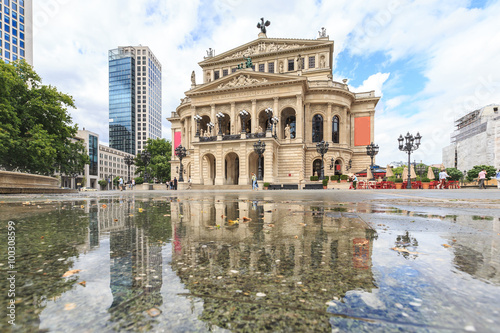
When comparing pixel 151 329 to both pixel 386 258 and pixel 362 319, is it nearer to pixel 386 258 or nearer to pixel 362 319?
pixel 362 319

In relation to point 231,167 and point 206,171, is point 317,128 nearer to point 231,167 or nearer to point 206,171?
point 231,167

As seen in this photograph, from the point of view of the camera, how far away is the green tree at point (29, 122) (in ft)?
57.4

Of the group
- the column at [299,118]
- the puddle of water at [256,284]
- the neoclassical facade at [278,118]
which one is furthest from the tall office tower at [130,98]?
the puddle of water at [256,284]

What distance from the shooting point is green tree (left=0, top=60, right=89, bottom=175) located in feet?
57.4

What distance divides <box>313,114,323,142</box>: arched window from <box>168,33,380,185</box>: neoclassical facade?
0.15 meters

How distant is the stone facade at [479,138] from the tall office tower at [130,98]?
4436 inches

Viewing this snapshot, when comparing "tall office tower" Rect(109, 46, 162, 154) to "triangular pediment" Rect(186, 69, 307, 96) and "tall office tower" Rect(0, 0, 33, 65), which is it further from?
"triangular pediment" Rect(186, 69, 307, 96)

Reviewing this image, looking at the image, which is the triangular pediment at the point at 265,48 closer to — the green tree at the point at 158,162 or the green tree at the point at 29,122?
the green tree at the point at 158,162

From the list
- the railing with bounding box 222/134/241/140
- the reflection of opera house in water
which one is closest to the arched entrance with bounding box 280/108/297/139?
the railing with bounding box 222/134/241/140

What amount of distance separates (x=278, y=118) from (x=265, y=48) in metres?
17.0

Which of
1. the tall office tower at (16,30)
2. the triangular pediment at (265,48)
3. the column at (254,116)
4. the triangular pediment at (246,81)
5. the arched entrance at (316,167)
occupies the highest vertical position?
the tall office tower at (16,30)

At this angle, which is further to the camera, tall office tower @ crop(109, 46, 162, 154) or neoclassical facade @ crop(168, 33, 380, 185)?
tall office tower @ crop(109, 46, 162, 154)

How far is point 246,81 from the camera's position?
33531mm

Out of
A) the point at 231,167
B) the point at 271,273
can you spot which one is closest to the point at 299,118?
the point at 231,167
